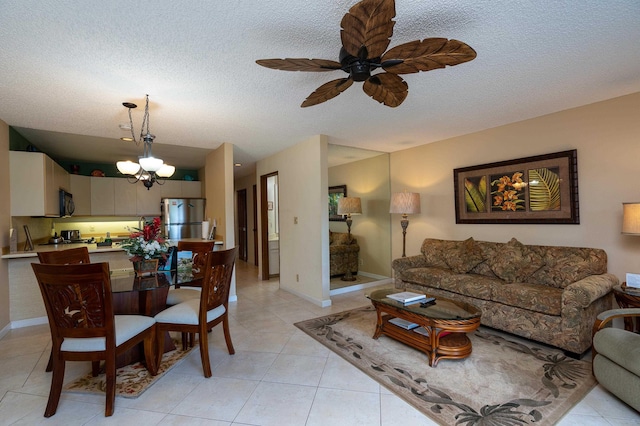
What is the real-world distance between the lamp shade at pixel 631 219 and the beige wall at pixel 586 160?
42cm

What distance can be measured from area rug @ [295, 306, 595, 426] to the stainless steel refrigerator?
4346mm

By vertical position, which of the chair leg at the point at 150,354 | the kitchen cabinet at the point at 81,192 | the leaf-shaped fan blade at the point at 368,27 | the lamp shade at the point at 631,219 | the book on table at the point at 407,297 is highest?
the leaf-shaped fan blade at the point at 368,27

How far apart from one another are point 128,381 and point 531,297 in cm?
356

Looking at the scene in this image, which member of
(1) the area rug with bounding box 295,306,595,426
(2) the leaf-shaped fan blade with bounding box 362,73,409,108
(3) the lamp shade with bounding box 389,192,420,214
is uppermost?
(2) the leaf-shaped fan blade with bounding box 362,73,409,108

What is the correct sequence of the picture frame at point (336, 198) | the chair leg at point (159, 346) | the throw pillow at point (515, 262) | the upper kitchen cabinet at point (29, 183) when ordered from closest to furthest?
the chair leg at point (159, 346), the throw pillow at point (515, 262), the upper kitchen cabinet at point (29, 183), the picture frame at point (336, 198)

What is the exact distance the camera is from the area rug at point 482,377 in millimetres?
1895

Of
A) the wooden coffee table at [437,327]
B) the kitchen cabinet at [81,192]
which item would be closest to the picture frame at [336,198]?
the wooden coffee table at [437,327]

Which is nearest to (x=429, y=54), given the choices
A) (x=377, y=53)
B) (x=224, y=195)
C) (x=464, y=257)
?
(x=377, y=53)

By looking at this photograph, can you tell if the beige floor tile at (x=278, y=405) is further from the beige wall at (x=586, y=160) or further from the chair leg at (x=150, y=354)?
the beige wall at (x=586, y=160)

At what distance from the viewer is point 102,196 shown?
6.06 m

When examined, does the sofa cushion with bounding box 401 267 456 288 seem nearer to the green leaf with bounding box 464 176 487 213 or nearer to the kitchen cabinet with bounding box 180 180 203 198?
the green leaf with bounding box 464 176 487 213

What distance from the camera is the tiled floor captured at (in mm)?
1870

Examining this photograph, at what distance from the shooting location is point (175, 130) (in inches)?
150

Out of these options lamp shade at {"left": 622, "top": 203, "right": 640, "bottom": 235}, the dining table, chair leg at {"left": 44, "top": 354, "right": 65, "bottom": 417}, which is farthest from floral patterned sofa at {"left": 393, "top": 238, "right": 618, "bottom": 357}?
chair leg at {"left": 44, "top": 354, "right": 65, "bottom": 417}
